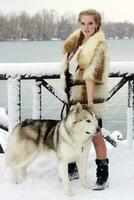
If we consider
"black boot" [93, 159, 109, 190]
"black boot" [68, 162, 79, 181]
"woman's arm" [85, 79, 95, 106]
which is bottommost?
"black boot" [68, 162, 79, 181]

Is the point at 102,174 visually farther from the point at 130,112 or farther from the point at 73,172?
the point at 130,112

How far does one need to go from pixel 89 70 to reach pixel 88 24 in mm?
440

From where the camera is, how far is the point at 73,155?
465 cm

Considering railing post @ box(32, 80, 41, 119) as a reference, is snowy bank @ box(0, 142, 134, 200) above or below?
below

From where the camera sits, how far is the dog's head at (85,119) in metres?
4.41

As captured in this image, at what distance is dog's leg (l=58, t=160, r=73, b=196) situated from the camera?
465 cm

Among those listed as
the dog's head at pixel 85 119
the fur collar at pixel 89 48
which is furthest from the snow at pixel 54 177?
the fur collar at pixel 89 48

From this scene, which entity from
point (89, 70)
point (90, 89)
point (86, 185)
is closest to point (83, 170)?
point (86, 185)

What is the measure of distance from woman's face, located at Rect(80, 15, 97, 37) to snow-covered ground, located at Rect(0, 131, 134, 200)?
132cm

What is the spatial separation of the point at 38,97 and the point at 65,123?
1367 mm

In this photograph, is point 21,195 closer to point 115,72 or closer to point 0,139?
point 115,72

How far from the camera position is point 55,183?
16.4ft

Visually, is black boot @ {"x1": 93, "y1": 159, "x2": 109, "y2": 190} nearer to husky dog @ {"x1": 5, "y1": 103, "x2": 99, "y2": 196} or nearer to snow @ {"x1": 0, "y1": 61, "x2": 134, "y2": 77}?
husky dog @ {"x1": 5, "y1": 103, "x2": 99, "y2": 196}

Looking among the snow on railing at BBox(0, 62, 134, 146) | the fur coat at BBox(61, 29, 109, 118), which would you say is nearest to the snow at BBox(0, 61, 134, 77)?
the snow on railing at BBox(0, 62, 134, 146)
